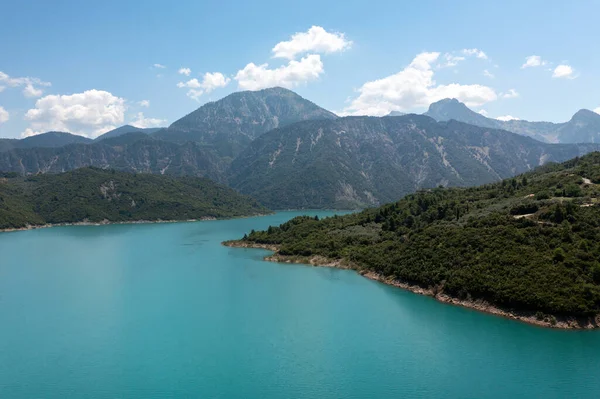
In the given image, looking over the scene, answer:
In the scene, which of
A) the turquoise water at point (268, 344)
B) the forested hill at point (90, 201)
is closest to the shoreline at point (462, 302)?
→ the turquoise water at point (268, 344)

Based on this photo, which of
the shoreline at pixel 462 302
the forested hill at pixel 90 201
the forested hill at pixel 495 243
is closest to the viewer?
the shoreline at pixel 462 302

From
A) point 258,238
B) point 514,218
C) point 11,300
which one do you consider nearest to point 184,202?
point 258,238

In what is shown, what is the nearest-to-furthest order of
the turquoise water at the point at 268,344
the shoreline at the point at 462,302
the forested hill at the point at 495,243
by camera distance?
the turquoise water at the point at 268,344 < the shoreline at the point at 462,302 < the forested hill at the point at 495,243

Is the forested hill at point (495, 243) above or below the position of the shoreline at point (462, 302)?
above

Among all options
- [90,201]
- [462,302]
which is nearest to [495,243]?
[462,302]

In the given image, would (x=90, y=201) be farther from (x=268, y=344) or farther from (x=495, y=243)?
(x=495, y=243)

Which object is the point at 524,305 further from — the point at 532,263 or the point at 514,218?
the point at 514,218

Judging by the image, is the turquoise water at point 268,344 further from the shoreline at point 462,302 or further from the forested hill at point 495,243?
the forested hill at point 495,243
